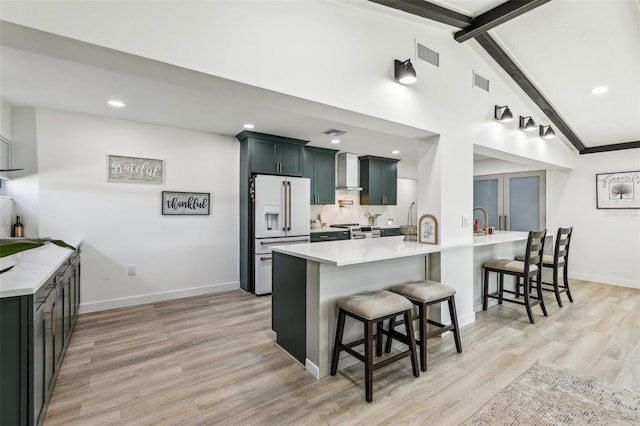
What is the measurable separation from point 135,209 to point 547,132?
5932 mm

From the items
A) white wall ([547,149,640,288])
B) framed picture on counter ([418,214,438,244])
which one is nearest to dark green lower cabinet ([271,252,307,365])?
framed picture on counter ([418,214,438,244])

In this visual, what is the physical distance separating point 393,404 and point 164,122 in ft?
13.3

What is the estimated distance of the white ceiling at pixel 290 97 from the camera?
1.84 metres

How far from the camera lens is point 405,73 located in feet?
8.44

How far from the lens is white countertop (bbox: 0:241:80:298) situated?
1477 mm

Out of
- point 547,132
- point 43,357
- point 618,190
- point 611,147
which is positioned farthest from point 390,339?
point 611,147

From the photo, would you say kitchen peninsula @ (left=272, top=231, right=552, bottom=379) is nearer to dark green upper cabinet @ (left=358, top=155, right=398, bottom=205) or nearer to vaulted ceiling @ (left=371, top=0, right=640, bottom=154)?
vaulted ceiling @ (left=371, top=0, right=640, bottom=154)

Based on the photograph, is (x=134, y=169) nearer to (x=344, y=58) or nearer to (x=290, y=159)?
(x=290, y=159)

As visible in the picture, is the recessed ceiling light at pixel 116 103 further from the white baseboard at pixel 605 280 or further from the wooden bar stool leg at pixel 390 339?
the white baseboard at pixel 605 280

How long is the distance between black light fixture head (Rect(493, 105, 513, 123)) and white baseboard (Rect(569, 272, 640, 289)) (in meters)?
3.80

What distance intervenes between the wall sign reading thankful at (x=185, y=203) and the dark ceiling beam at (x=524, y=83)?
13.1ft

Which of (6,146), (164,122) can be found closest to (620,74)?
(164,122)

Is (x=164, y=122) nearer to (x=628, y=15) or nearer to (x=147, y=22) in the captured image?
(x=147, y=22)

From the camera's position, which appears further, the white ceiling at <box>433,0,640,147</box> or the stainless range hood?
the stainless range hood
